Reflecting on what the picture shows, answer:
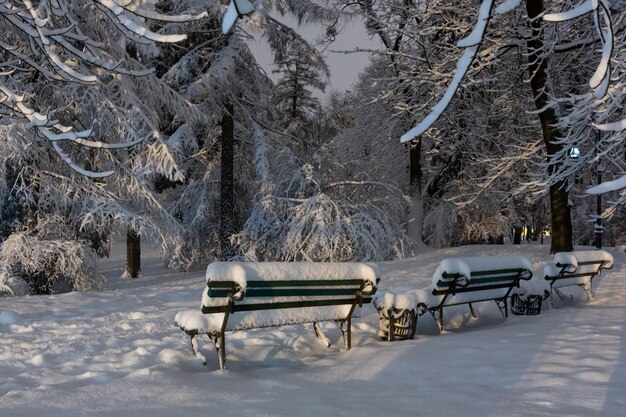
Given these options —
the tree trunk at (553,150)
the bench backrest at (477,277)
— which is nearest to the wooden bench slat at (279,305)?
the bench backrest at (477,277)

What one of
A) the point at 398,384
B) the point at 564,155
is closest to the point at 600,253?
the point at 564,155

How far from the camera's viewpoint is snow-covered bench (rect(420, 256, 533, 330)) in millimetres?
6652

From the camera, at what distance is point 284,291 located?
211 inches

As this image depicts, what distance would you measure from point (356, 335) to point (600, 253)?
17.9 ft

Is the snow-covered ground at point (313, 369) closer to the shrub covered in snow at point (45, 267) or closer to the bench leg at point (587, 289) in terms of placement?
the bench leg at point (587, 289)

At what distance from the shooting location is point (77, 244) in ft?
37.4

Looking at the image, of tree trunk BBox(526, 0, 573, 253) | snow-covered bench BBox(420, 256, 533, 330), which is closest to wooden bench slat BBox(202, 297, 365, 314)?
snow-covered bench BBox(420, 256, 533, 330)

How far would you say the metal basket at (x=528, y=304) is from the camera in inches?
319

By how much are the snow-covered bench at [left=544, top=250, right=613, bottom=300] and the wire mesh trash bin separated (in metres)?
3.41

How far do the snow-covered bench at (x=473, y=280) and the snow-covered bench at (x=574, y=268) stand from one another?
0.99 meters

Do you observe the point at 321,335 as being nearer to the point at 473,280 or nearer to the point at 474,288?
the point at 473,280

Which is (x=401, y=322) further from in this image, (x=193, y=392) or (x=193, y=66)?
(x=193, y=66)

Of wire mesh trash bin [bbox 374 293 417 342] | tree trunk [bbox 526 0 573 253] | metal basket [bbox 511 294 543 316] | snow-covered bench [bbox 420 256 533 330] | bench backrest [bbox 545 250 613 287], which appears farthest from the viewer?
tree trunk [bbox 526 0 573 253]

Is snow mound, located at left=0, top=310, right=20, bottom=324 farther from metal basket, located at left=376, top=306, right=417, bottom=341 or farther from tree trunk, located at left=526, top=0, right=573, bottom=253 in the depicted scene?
tree trunk, located at left=526, top=0, right=573, bottom=253
